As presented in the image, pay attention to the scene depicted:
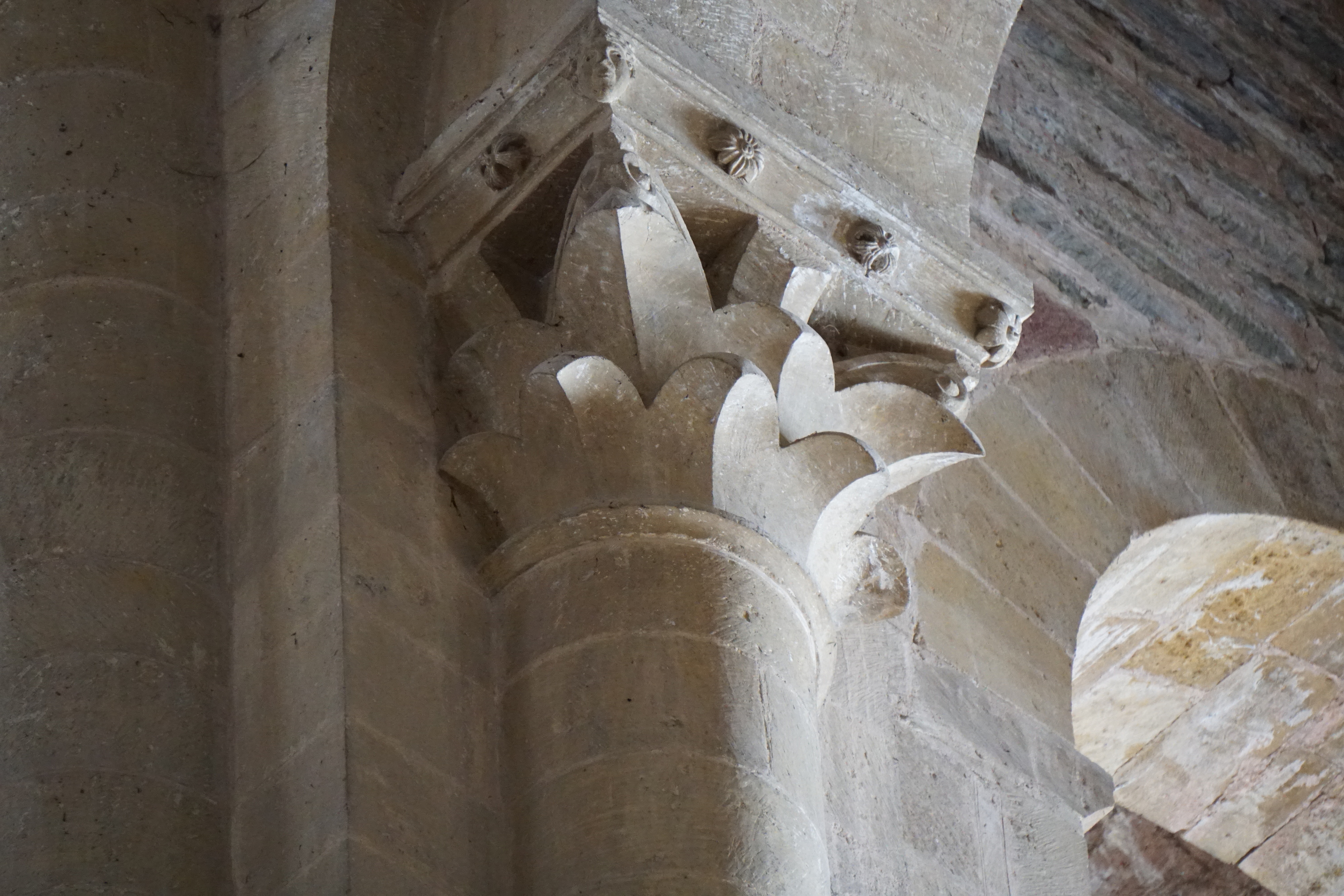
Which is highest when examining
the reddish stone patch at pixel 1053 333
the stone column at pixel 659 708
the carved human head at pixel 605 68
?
the reddish stone patch at pixel 1053 333

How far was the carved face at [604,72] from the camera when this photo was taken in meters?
2.81

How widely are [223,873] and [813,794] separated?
725 mm

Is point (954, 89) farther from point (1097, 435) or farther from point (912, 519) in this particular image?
point (1097, 435)

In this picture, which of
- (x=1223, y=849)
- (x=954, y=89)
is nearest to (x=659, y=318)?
(x=954, y=89)

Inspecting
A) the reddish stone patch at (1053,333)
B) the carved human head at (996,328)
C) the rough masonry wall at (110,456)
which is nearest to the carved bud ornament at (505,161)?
the rough masonry wall at (110,456)

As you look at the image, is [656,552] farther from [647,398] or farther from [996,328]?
[996,328]

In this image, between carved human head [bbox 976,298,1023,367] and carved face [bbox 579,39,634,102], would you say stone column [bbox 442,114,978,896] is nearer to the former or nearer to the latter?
carved face [bbox 579,39,634,102]

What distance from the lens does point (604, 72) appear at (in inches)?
110

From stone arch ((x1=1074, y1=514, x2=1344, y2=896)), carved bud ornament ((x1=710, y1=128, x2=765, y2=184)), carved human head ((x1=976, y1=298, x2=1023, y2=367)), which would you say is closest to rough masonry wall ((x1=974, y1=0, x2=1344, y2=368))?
stone arch ((x1=1074, y1=514, x2=1344, y2=896))

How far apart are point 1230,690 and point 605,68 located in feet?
7.76

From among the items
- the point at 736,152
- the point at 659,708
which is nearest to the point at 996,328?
the point at 736,152

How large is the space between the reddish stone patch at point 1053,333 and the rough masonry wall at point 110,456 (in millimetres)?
1713

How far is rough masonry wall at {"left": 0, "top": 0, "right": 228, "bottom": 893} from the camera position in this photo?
2.37 meters

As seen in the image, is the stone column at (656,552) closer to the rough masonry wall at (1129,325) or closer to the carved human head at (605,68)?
the carved human head at (605,68)
